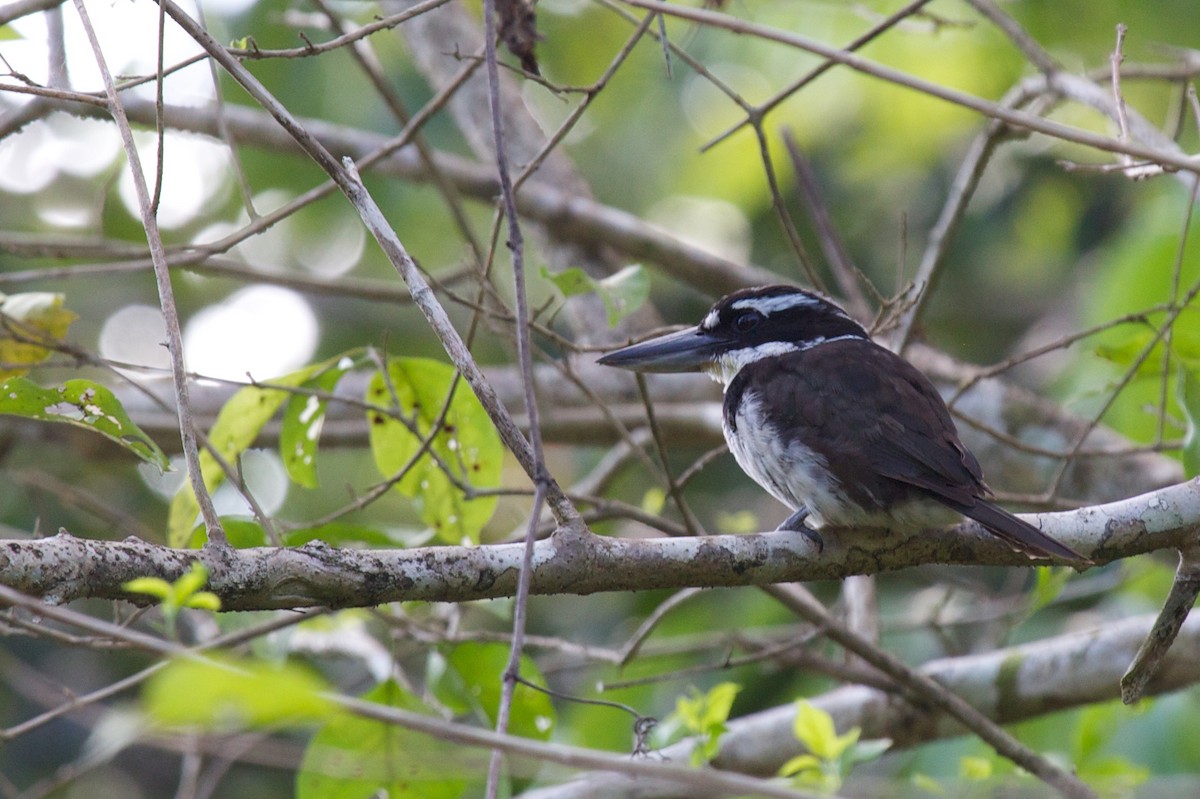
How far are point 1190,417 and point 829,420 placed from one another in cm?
75

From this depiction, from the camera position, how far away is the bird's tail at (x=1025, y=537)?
2.18 meters

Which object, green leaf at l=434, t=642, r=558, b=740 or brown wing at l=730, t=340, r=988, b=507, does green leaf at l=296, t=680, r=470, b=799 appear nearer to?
green leaf at l=434, t=642, r=558, b=740

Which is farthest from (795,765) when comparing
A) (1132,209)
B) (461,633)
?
(1132,209)

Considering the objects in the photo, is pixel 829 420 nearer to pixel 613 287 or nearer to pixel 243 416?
pixel 613 287

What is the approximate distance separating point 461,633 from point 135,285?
4585 mm

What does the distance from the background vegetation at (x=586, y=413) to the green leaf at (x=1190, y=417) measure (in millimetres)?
20

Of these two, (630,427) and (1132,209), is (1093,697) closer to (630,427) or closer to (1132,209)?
(630,427)

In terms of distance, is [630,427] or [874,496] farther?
[630,427]

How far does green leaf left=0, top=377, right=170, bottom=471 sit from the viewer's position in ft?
6.80

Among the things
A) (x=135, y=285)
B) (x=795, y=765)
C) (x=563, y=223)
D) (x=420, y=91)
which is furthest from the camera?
(x=135, y=285)

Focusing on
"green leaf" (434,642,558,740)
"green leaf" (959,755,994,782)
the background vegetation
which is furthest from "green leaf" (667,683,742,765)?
"green leaf" (959,755,994,782)

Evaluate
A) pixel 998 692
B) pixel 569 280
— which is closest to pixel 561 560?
pixel 569 280

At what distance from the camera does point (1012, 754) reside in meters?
2.83

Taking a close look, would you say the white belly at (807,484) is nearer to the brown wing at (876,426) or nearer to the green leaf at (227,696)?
the brown wing at (876,426)
